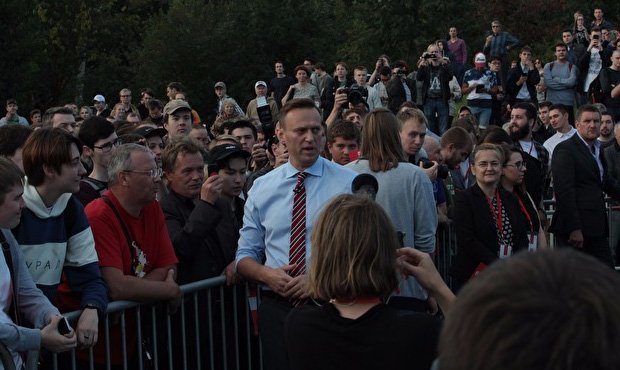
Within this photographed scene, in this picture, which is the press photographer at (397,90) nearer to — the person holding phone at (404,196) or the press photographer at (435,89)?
the press photographer at (435,89)

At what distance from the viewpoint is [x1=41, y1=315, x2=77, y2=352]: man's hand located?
14.6ft

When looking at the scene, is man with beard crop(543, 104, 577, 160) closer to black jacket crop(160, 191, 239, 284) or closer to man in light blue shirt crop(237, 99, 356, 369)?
black jacket crop(160, 191, 239, 284)

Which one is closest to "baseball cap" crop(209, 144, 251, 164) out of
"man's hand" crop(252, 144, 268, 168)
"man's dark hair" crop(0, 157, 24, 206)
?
"man's hand" crop(252, 144, 268, 168)

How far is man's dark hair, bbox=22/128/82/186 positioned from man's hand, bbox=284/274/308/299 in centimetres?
128

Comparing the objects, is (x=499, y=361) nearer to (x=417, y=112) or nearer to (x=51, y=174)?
(x=51, y=174)

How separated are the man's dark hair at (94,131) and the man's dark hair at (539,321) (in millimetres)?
5499

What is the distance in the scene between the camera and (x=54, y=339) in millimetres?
4484

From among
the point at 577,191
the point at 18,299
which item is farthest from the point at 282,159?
the point at 577,191

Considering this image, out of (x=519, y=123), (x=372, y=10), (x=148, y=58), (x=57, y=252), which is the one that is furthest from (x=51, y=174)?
Result: (x=372, y=10)

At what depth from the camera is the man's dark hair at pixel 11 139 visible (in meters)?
6.18

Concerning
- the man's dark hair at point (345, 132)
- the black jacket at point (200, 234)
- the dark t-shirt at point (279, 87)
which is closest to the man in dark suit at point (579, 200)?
the man's dark hair at point (345, 132)

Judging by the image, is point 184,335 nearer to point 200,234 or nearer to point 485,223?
point 200,234

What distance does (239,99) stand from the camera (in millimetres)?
34875

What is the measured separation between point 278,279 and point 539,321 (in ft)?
12.7
